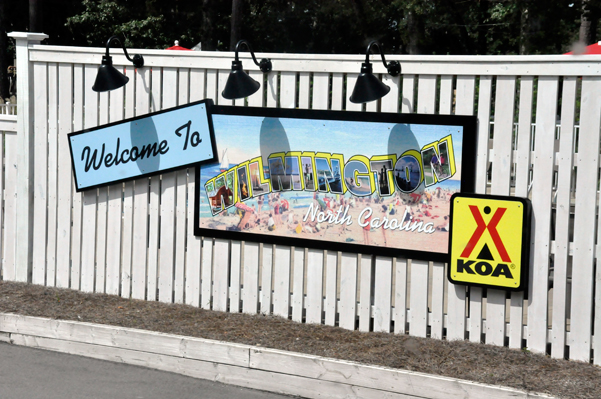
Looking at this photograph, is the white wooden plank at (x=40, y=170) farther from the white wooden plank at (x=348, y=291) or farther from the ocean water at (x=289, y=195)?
the white wooden plank at (x=348, y=291)

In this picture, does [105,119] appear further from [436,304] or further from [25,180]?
[436,304]

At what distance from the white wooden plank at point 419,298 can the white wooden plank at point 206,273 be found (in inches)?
78.2

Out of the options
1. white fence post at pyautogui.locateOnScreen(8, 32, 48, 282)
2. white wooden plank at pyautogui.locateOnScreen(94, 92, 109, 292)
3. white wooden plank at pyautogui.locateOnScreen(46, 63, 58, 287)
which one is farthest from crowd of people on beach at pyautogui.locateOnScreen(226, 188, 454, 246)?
white fence post at pyautogui.locateOnScreen(8, 32, 48, 282)

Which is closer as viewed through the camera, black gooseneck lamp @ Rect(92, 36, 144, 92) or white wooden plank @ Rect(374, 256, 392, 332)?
white wooden plank @ Rect(374, 256, 392, 332)

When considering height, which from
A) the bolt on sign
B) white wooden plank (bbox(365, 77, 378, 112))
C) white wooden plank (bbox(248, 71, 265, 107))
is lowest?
the bolt on sign

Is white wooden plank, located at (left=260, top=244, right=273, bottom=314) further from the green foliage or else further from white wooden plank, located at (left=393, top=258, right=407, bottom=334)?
the green foliage

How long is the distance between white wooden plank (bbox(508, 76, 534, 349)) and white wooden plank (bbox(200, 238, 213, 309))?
9.21 feet

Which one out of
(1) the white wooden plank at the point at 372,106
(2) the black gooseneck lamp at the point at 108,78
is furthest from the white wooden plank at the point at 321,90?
(2) the black gooseneck lamp at the point at 108,78

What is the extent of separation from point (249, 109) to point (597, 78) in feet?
9.68

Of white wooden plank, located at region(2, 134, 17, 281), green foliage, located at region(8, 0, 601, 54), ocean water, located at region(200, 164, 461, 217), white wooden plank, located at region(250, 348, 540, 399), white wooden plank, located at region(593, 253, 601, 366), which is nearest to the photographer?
white wooden plank, located at region(250, 348, 540, 399)

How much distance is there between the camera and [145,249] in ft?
24.0

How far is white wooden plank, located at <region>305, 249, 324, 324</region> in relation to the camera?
658 cm

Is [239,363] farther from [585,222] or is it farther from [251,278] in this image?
[585,222]

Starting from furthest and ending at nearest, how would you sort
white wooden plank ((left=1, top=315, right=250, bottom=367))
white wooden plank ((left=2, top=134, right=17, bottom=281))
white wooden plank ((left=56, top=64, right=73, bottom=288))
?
white wooden plank ((left=2, top=134, right=17, bottom=281)) < white wooden plank ((left=56, top=64, right=73, bottom=288)) < white wooden plank ((left=1, top=315, right=250, bottom=367))
